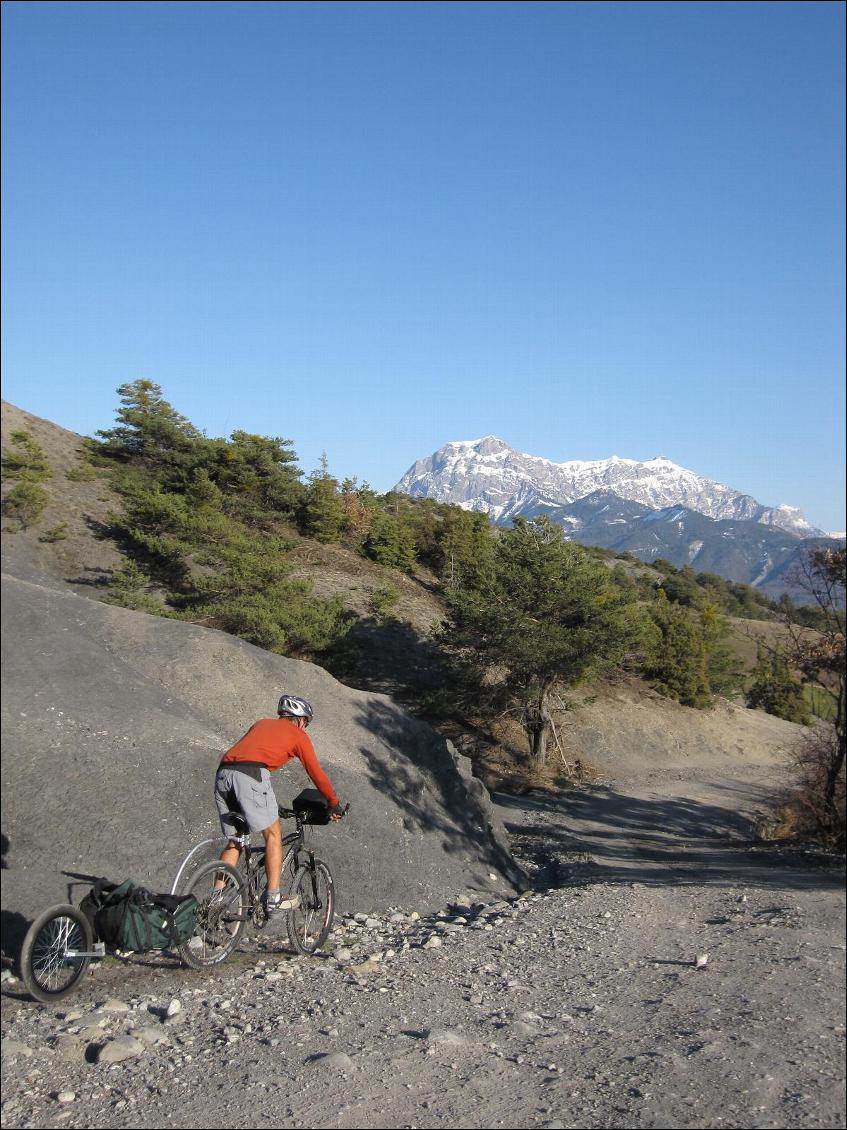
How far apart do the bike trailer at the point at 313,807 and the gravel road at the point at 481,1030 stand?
Result: 101 cm

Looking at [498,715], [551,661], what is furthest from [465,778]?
[498,715]

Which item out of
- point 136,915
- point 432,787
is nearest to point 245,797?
point 136,915

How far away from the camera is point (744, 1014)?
13.5 feet

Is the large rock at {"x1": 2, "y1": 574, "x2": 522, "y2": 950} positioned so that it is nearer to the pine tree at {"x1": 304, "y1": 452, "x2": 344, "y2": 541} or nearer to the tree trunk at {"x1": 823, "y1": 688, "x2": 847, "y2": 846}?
the tree trunk at {"x1": 823, "y1": 688, "x2": 847, "y2": 846}

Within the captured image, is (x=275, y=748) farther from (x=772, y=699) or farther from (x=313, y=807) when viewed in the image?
(x=772, y=699)

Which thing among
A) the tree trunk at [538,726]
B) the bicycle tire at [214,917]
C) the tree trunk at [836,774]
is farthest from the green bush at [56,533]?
the tree trunk at [538,726]

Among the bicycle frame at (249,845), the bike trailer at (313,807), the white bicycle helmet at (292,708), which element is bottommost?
the bicycle frame at (249,845)

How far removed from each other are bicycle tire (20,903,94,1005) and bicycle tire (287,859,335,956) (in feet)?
5.65

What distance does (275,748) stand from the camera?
6266 mm

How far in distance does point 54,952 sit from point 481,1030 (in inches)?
107

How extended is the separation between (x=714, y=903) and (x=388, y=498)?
3183 cm

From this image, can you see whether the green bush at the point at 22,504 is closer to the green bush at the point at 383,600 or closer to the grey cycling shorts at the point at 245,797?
the grey cycling shorts at the point at 245,797

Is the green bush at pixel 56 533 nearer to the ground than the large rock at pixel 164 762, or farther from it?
farther from it

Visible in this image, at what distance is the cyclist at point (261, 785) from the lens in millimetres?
6125
